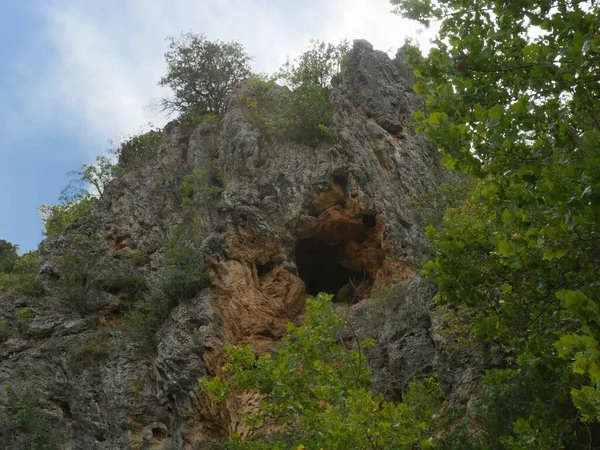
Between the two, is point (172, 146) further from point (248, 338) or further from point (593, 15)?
point (593, 15)

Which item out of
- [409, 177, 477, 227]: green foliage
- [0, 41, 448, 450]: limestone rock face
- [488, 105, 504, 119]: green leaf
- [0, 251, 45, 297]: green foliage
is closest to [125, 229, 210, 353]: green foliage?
[0, 41, 448, 450]: limestone rock face

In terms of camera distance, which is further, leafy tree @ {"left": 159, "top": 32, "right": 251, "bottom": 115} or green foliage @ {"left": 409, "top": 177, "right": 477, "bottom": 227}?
leafy tree @ {"left": 159, "top": 32, "right": 251, "bottom": 115}

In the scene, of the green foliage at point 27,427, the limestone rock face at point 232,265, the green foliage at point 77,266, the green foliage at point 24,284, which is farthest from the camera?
the green foliage at point 24,284

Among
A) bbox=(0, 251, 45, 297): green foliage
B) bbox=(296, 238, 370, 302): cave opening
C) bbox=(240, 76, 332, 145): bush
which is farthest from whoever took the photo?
bbox=(240, 76, 332, 145): bush

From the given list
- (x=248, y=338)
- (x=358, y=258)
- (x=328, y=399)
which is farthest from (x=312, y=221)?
(x=328, y=399)

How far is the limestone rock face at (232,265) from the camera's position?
1733 cm

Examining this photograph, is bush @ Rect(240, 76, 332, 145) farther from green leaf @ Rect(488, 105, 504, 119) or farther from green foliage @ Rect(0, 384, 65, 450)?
green leaf @ Rect(488, 105, 504, 119)

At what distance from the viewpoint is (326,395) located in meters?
9.51

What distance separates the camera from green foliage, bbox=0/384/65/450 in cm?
1641

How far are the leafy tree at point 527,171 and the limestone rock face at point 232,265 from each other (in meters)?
5.17

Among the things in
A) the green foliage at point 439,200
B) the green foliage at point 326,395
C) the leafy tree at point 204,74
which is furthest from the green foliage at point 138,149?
the green foliage at point 326,395

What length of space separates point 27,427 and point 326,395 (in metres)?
10.7

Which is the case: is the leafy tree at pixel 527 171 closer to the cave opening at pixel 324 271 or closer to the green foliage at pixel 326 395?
the green foliage at pixel 326 395

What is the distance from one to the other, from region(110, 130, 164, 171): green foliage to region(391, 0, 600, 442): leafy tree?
895 inches
